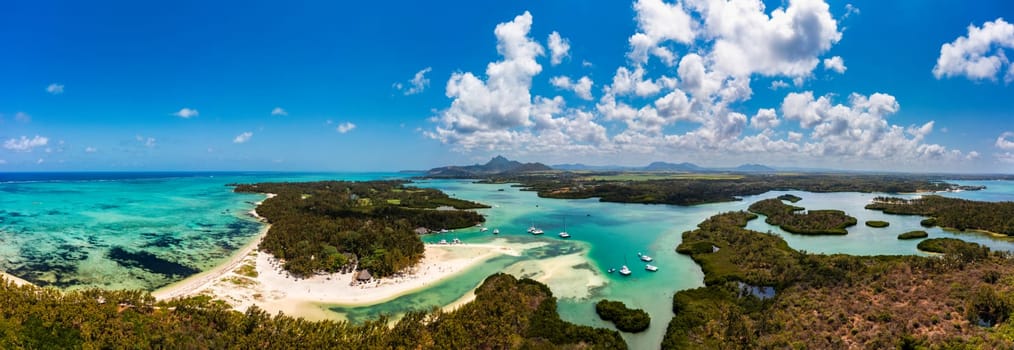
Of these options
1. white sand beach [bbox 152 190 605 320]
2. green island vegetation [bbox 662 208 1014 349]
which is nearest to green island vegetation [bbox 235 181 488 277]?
white sand beach [bbox 152 190 605 320]

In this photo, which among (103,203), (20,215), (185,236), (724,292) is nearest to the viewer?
(724,292)

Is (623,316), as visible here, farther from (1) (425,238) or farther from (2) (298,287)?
(1) (425,238)

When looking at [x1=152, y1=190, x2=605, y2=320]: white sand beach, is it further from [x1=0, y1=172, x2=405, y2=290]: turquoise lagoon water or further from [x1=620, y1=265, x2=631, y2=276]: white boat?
[x1=0, y1=172, x2=405, y2=290]: turquoise lagoon water

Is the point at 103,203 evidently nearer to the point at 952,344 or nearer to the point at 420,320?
the point at 420,320

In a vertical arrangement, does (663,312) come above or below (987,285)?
below

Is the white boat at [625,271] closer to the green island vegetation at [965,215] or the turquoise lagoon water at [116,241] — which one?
the turquoise lagoon water at [116,241]

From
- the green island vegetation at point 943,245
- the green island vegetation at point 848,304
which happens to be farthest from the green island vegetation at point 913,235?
the green island vegetation at point 848,304

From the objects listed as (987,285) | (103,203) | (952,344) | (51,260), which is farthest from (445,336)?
(103,203)
